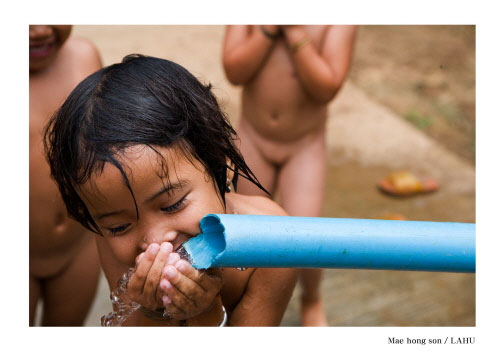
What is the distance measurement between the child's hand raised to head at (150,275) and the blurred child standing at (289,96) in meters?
1.38

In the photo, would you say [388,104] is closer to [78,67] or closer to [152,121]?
[78,67]

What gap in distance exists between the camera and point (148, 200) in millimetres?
1351

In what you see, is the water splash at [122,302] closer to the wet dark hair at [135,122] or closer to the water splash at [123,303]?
the water splash at [123,303]

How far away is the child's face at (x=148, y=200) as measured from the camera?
1347 millimetres

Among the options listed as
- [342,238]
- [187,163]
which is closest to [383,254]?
[342,238]

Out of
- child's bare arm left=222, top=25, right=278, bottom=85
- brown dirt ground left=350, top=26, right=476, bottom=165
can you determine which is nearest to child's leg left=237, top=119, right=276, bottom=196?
child's bare arm left=222, top=25, right=278, bottom=85

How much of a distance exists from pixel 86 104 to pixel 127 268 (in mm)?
401

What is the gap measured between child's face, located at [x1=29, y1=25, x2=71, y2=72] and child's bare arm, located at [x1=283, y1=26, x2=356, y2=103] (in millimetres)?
857

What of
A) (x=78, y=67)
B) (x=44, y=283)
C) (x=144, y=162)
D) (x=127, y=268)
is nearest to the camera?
(x=144, y=162)

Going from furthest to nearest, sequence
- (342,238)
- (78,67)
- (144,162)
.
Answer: (78,67), (144,162), (342,238)

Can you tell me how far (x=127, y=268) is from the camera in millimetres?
1606

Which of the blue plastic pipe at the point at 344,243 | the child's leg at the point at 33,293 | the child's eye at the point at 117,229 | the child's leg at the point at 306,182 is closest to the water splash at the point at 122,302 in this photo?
the child's eye at the point at 117,229

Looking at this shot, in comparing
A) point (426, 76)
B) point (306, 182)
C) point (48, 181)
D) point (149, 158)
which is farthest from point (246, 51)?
point (426, 76)
